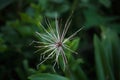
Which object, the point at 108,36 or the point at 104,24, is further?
the point at 104,24

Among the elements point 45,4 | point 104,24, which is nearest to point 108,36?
point 104,24

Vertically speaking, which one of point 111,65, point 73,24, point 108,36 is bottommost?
point 111,65

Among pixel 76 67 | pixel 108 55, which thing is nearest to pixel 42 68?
pixel 76 67

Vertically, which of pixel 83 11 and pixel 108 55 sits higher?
pixel 83 11

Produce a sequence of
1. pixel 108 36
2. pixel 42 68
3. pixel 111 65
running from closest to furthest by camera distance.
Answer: pixel 42 68 < pixel 111 65 < pixel 108 36

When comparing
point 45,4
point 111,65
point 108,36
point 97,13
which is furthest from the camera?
point 97,13

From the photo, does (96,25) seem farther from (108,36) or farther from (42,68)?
(42,68)
